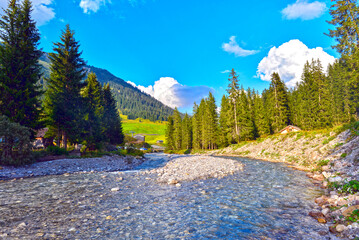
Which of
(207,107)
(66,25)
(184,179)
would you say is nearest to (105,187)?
(184,179)

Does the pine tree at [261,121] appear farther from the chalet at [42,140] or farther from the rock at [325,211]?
the chalet at [42,140]

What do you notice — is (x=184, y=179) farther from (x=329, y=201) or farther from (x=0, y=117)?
(x=0, y=117)

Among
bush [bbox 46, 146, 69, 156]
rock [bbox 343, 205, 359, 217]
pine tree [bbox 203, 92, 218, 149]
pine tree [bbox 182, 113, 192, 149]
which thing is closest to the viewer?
rock [bbox 343, 205, 359, 217]

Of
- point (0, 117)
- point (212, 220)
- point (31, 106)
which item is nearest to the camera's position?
point (212, 220)

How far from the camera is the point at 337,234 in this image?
4.84m

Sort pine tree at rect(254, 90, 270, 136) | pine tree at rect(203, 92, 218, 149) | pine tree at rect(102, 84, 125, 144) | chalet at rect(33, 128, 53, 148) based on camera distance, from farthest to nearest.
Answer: pine tree at rect(203, 92, 218, 149), pine tree at rect(254, 90, 270, 136), pine tree at rect(102, 84, 125, 144), chalet at rect(33, 128, 53, 148)

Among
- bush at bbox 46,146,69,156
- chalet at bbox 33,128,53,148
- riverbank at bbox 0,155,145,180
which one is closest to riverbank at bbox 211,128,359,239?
riverbank at bbox 0,155,145,180

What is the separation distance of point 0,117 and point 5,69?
6437mm

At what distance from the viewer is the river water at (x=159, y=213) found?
16.3 ft

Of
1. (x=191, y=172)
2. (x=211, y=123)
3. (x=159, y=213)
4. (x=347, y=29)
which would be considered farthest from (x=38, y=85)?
(x=211, y=123)

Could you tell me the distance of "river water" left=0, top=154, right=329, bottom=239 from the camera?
4961 millimetres

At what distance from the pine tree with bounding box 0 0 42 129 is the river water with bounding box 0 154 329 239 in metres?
13.4

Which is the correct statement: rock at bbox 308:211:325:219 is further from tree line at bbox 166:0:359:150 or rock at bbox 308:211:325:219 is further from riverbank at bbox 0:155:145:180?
tree line at bbox 166:0:359:150

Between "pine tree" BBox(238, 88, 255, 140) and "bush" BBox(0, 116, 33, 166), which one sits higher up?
"pine tree" BBox(238, 88, 255, 140)
